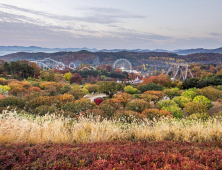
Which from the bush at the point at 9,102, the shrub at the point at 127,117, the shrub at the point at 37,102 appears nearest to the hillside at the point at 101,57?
the shrub at the point at 37,102

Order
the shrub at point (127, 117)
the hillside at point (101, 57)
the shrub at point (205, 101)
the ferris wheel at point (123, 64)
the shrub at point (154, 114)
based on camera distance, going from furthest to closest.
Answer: the hillside at point (101, 57)
the ferris wheel at point (123, 64)
the shrub at point (205, 101)
the shrub at point (154, 114)
the shrub at point (127, 117)

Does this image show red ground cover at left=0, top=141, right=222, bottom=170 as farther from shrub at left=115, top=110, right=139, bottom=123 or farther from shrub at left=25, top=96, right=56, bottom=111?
shrub at left=25, top=96, right=56, bottom=111

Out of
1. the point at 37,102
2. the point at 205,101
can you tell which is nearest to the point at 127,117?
the point at 37,102

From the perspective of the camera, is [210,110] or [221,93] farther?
[221,93]

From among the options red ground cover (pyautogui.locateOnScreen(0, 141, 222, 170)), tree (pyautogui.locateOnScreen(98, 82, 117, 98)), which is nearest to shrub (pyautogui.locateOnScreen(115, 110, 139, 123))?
red ground cover (pyautogui.locateOnScreen(0, 141, 222, 170))

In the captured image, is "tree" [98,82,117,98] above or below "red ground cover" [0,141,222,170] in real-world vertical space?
below

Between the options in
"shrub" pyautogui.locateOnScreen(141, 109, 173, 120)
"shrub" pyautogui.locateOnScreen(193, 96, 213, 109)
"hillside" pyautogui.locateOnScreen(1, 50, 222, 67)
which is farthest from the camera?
"hillside" pyautogui.locateOnScreen(1, 50, 222, 67)

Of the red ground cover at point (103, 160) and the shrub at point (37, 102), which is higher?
the red ground cover at point (103, 160)

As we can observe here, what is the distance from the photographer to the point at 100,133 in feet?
14.2

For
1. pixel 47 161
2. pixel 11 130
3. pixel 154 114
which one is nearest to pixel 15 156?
pixel 47 161

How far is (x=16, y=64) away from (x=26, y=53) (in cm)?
13090

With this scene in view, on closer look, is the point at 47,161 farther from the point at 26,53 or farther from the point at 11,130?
the point at 26,53

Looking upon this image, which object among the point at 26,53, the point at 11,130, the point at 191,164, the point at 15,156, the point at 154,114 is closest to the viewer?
the point at 191,164

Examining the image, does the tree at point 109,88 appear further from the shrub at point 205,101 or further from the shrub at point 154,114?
the shrub at point 154,114
